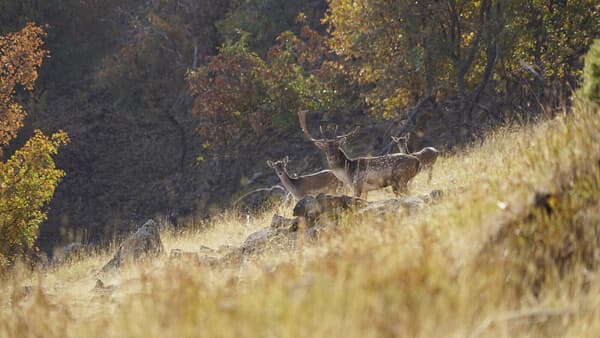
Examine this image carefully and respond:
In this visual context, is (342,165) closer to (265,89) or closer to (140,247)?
(140,247)

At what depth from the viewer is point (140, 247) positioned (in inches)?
450

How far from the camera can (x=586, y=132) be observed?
591cm

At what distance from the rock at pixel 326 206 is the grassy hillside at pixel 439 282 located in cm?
258

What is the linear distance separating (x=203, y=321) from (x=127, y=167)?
24.9 metres

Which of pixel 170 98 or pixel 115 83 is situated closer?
pixel 115 83

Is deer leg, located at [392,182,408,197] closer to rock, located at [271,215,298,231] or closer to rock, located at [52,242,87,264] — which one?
rock, located at [271,215,298,231]

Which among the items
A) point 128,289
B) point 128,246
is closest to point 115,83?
point 128,246

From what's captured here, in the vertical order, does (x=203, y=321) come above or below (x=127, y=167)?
below

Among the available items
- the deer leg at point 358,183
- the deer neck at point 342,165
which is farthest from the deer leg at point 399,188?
the deer neck at point 342,165

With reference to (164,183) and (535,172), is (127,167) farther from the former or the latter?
(535,172)

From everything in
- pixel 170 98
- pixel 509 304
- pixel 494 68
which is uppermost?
pixel 170 98

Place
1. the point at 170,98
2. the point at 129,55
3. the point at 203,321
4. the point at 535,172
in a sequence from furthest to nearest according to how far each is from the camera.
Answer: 1. the point at 170,98
2. the point at 129,55
3. the point at 535,172
4. the point at 203,321

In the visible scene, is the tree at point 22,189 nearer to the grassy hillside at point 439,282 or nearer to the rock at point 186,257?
the rock at point 186,257

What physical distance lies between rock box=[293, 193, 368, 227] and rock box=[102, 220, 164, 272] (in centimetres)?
302
